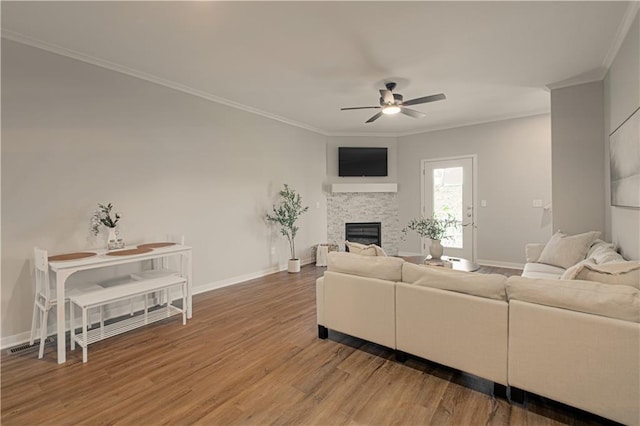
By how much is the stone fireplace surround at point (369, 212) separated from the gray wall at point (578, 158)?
10.9 ft

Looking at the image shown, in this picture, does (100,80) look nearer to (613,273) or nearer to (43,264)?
(43,264)

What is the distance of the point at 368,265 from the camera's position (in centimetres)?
261

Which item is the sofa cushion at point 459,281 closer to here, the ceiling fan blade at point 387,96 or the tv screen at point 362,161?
the ceiling fan blade at point 387,96

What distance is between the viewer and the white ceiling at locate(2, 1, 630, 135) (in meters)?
2.50

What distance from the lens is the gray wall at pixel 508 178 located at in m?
5.41

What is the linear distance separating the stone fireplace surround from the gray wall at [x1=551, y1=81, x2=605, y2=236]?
3.31m

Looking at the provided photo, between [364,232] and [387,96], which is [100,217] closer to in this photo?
[387,96]

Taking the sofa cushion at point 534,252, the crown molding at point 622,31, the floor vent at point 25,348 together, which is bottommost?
the floor vent at point 25,348

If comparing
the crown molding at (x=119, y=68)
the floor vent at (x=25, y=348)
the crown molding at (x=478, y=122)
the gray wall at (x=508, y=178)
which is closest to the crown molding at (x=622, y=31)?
the crown molding at (x=478, y=122)

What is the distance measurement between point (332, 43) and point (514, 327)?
285 cm

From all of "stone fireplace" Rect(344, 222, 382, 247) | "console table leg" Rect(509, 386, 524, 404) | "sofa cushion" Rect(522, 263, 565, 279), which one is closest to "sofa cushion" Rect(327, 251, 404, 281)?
"console table leg" Rect(509, 386, 524, 404)

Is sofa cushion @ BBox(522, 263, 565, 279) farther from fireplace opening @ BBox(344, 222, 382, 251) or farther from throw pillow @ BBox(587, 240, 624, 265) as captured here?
fireplace opening @ BBox(344, 222, 382, 251)

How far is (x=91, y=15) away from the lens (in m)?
2.54

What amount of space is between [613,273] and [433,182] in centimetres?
499
